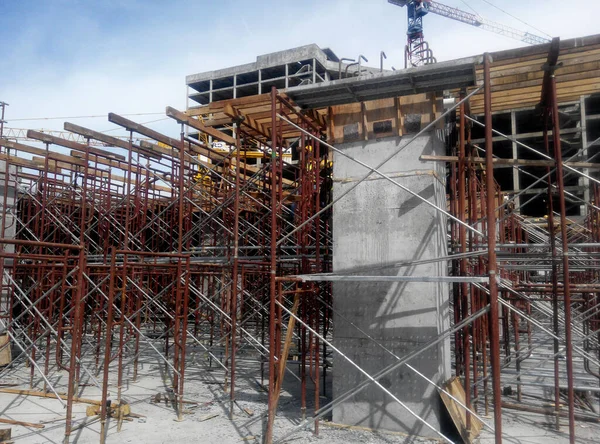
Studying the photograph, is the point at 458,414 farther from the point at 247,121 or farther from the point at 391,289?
the point at 247,121

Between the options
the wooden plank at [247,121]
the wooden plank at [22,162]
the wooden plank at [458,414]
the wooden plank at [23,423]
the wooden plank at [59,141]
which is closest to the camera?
the wooden plank at [458,414]

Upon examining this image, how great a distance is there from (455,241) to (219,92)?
1626 inches

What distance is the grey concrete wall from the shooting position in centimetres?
718

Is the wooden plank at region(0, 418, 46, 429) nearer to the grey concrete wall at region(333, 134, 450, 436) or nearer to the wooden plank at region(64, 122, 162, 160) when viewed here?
the grey concrete wall at region(333, 134, 450, 436)

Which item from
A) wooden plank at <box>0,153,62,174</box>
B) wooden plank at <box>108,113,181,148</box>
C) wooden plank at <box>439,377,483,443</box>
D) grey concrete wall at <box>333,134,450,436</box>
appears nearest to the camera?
wooden plank at <box>439,377,483,443</box>

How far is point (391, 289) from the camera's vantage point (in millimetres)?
7484

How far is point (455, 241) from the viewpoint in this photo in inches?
331

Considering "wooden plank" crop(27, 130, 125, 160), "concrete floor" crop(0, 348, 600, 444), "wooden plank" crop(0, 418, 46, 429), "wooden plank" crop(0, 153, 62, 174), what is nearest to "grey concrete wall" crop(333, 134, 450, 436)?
"concrete floor" crop(0, 348, 600, 444)

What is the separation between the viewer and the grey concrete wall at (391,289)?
23.6 ft

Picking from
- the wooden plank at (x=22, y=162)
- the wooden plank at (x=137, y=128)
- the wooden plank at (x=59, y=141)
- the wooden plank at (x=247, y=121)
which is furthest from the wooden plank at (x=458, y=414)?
the wooden plank at (x=22, y=162)

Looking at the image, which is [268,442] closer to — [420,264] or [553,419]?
[420,264]

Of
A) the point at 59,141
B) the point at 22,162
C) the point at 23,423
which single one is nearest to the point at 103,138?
the point at 59,141

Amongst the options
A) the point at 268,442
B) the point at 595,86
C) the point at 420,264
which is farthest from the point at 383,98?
the point at 268,442

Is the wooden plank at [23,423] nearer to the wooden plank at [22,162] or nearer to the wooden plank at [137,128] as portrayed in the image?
the wooden plank at [137,128]
